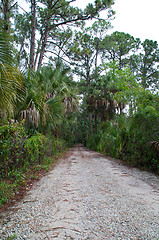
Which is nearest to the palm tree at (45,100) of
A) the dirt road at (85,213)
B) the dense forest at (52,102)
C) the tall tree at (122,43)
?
the dense forest at (52,102)

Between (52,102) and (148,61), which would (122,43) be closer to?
(148,61)

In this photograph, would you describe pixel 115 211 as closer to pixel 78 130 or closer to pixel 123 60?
pixel 123 60

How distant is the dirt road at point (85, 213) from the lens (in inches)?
77.9

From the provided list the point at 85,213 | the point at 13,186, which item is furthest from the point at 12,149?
the point at 85,213

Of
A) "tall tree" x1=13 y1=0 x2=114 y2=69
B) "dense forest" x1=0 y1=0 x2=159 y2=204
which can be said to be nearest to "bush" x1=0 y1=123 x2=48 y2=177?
"dense forest" x1=0 y1=0 x2=159 y2=204

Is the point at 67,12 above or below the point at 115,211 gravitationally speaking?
above

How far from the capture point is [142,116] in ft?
20.2

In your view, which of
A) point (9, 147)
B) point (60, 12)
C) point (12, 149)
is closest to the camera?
point (9, 147)

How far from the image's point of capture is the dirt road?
1979 mm

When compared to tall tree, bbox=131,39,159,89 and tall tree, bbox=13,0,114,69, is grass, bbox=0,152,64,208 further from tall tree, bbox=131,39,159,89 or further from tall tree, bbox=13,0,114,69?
tall tree, bbox=131,39,159,89

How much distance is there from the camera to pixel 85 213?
2.48m

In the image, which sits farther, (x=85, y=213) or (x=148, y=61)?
(x=148, y=61)

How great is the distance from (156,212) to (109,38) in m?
22.7

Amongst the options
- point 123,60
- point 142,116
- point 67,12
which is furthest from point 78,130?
point 142,116
